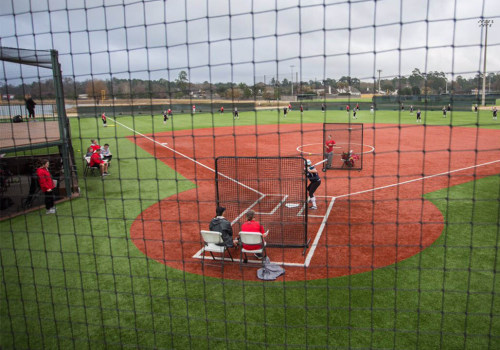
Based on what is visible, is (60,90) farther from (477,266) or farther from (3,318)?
(477,266)

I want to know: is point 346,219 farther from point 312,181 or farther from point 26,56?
point 26,56

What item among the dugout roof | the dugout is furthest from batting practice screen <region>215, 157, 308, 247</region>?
the dugout roof

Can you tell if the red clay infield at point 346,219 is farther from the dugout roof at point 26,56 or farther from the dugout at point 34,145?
the dugout roof at point 26,56

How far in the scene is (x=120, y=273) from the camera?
24.0ft

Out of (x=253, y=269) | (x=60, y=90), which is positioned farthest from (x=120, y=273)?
(x=60, y=90)

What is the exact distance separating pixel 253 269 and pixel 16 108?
55.0 ft

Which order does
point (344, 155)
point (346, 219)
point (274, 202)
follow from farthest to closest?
point (344, 155) → point (274, 202) → point (346, 219)

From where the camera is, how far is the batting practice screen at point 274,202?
8227 mm

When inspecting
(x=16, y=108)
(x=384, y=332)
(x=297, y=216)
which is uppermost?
(x=16, y=108)

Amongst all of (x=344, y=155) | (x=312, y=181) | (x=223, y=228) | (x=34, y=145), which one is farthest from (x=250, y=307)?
(x=344, y=155)

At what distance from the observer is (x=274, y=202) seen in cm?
1070

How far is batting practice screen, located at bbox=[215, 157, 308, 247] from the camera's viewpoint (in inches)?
324

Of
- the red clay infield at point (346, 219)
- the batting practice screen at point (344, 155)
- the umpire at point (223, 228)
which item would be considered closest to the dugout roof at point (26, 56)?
the red clay infield at point (346, 219)

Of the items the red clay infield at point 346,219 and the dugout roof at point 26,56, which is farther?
the dugout roof at point 26,56
